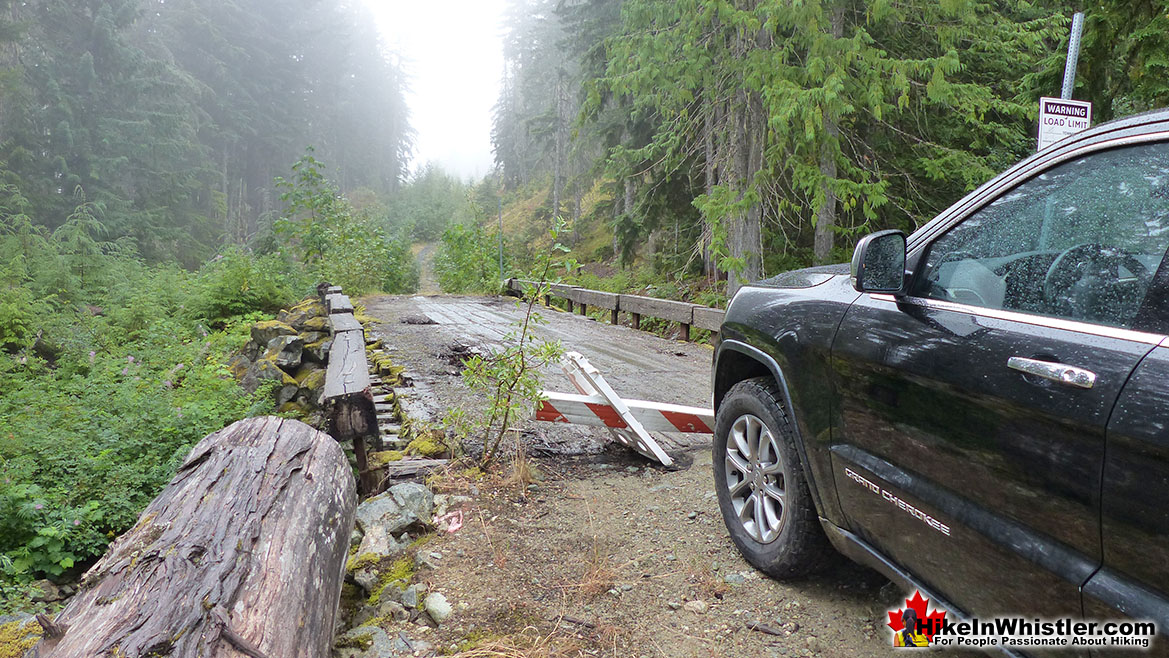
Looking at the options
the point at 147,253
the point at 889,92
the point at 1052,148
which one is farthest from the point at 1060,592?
the point at 147,253

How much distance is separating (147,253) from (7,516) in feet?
93.3

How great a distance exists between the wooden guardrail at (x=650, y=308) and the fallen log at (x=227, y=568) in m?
4.67

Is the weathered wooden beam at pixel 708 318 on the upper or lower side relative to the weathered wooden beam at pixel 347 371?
lower

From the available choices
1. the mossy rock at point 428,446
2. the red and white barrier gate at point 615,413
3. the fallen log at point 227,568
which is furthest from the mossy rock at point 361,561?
the red and white barrier gate at point 615,413

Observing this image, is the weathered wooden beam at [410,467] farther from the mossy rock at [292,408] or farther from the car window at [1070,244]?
the mossy rock at [292,408]

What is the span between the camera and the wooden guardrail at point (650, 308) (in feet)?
31.7

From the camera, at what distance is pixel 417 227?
2020 inches

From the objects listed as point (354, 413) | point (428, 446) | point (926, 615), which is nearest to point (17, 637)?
point (354, 413)

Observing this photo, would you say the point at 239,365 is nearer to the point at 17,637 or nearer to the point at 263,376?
the point at 263,376

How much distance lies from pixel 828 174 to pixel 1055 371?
921 cm

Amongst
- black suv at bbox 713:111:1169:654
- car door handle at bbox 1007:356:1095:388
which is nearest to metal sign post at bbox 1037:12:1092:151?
black suv at bbox 713:111:1169:654

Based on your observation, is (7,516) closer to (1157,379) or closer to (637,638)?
(637,638)

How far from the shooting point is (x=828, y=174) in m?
10.2

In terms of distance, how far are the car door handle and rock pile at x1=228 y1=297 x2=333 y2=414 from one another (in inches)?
278
